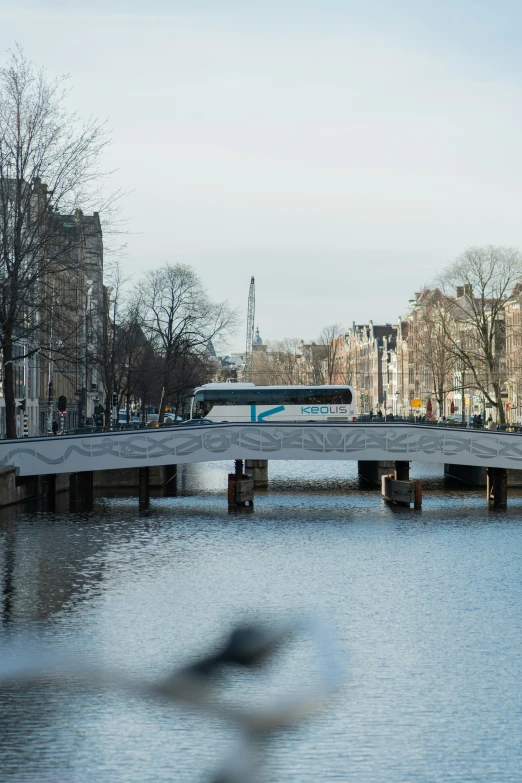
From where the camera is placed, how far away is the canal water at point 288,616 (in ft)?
52.3

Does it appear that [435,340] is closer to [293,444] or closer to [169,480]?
[169,480]

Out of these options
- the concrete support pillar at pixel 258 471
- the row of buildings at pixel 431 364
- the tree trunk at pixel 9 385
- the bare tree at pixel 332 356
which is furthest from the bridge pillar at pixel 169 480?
the bare tree at pixel 332 356

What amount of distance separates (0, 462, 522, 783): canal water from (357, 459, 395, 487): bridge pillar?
14.9 meters

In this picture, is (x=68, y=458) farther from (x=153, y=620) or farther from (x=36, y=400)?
(x=36, y=400)

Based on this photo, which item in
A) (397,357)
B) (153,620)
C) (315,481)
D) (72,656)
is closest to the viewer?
(72,656)

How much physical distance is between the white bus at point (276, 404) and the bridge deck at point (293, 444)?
31.6 metres

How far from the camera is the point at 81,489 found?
5409 centimetres

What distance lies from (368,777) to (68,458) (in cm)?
3642

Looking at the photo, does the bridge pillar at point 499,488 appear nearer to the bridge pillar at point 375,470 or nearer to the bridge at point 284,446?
the bridge at point 284,446

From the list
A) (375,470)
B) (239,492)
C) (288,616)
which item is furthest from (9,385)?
(288,616)

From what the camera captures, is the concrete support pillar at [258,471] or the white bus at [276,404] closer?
the concrete support pillar at [258,471]

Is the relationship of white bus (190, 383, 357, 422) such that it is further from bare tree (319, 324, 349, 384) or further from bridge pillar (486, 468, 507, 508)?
bare tree (319, 324, 349, 384)

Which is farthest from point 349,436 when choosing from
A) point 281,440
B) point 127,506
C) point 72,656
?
point 72,656

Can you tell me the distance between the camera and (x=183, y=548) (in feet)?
122
